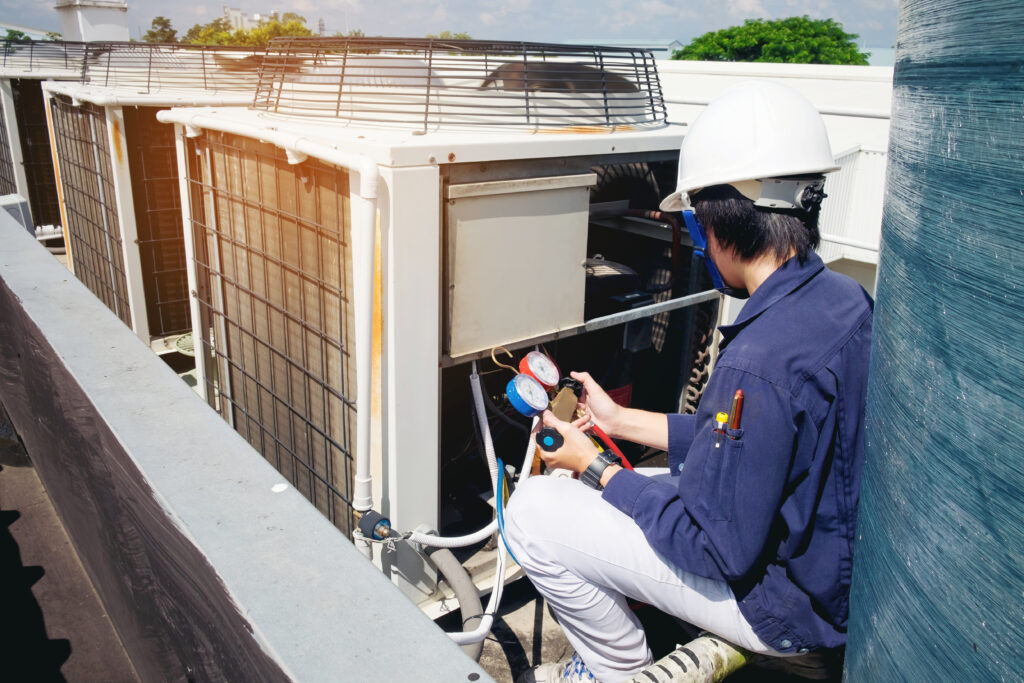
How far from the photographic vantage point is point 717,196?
1725mm

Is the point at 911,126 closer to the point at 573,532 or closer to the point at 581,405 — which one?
the point at 573,532

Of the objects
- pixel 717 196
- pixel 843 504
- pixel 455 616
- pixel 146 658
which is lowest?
pixel 455 616

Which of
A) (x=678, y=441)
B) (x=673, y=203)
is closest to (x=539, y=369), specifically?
(x=678, y=441)

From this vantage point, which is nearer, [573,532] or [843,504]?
[843,504]

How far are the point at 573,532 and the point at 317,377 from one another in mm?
1173

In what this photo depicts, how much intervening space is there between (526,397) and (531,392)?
0.14 ft

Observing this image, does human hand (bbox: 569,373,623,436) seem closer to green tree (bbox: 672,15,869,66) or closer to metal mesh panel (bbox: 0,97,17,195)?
metal mesh panel (bbox: 0,97,17,195)

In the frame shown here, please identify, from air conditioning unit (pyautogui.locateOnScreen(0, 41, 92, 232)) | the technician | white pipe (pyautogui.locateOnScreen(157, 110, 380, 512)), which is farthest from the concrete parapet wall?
air conditioning unit (pyautogui.locateOnScreen(0, 41, 92, 232))

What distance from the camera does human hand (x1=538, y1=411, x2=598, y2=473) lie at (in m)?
1.94

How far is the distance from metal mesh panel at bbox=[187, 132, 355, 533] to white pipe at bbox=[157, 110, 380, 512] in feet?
0.35

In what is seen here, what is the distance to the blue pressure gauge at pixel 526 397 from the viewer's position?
208 cm

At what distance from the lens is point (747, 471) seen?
142cm

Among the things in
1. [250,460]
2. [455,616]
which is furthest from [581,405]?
[250,460]

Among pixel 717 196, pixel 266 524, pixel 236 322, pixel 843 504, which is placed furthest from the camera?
pixel 236 322
